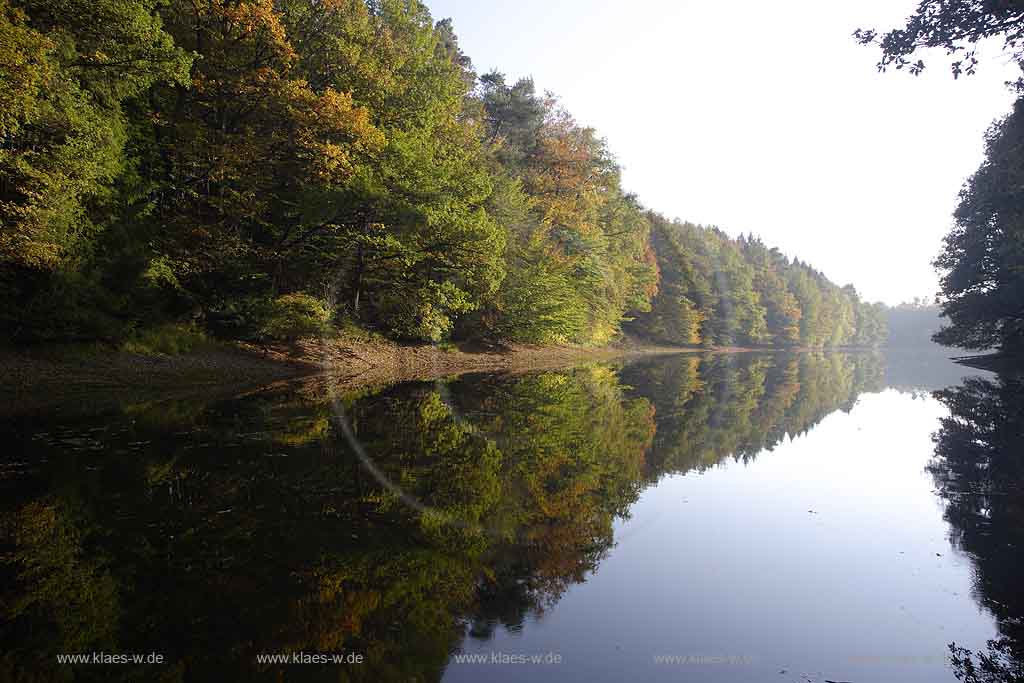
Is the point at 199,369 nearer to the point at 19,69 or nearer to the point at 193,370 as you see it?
the point at 193,370

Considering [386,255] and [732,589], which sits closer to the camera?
[732,589]

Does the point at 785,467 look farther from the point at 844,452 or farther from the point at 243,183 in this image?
the point at 243,183

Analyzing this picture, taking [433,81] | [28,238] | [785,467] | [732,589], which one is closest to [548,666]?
[732,589]

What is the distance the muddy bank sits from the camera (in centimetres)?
1139

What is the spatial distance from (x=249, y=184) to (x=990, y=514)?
800 inches

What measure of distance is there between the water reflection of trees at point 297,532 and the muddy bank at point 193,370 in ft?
8.90

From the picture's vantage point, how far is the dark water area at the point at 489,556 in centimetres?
319

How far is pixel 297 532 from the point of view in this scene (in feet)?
15.7

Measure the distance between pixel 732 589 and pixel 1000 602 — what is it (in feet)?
6.00

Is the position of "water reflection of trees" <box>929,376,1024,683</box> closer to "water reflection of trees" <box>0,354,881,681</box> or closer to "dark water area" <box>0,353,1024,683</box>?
"dark water area" <box>0,353,1024,683</box>

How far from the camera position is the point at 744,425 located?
1166 cm

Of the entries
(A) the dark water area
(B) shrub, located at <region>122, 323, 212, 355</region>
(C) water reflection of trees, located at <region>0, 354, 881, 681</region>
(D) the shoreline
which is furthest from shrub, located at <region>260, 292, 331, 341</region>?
(A) the dark water area

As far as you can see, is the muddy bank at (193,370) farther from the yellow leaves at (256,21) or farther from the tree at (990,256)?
the tree at (990,256)

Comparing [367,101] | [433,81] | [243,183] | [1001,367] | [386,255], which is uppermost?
[433,81]
